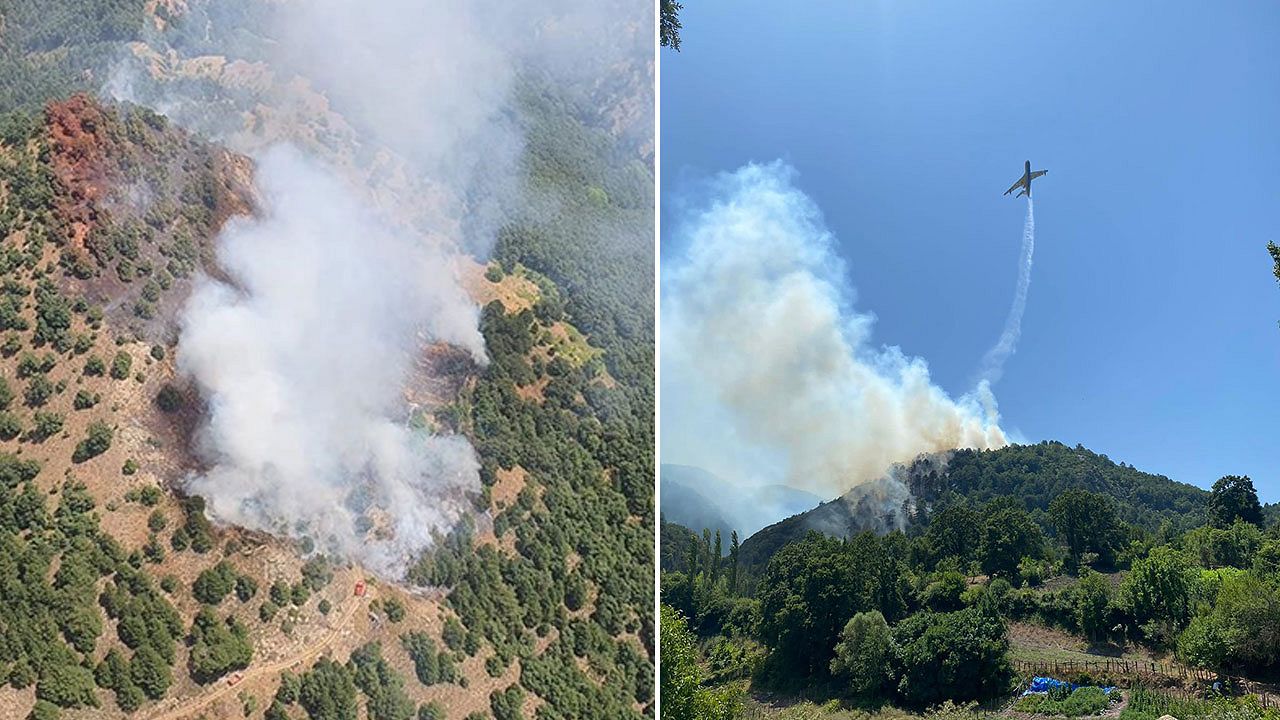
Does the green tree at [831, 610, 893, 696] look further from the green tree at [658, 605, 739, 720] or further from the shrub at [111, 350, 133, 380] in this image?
the shrub at [111, 350, 133, 380]

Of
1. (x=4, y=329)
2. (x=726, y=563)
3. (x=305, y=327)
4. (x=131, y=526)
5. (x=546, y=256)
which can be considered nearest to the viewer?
(x=131, y=526)

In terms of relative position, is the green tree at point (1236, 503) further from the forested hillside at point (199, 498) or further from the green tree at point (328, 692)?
the green tree at point (328, 692)

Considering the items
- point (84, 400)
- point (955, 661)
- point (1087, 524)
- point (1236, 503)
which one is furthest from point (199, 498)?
point (1236, 503)

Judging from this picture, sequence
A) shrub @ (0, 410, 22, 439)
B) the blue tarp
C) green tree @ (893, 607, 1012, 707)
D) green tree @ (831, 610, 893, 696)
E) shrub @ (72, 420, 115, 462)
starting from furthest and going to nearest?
green tree @ (831, 610, 893, 696), green tree @ (893, 607, 1012, 707), the blue tarp, shrub @ (72, 420, 115, 462), shrub @ (0, 410, 22, 439)

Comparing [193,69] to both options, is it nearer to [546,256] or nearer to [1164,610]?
[546,256]

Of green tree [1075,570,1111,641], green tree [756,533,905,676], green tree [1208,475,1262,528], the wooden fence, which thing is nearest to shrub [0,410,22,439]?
green tree [756,533,905,676]

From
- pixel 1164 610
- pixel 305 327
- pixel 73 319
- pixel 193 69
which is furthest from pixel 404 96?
pixel 1164 610
